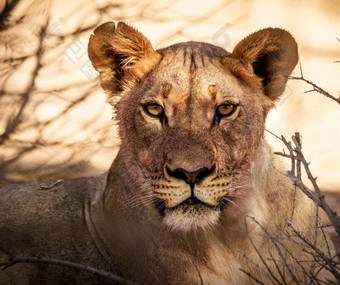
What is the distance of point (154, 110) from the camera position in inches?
81.2

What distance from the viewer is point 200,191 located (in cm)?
180

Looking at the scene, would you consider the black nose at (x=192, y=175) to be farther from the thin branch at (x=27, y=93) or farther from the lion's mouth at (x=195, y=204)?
the thin branch at (x=27, y=93)

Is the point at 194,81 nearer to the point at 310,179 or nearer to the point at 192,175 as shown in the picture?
the point at 192,175

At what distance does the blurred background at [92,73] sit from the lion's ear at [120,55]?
91.4 inches

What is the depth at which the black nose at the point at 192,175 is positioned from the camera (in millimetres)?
1785

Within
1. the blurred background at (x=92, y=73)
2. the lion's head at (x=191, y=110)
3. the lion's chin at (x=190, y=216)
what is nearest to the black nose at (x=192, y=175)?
the lion's head at (x=191, y=110)

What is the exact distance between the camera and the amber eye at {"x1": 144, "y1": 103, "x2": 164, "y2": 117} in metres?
2.05

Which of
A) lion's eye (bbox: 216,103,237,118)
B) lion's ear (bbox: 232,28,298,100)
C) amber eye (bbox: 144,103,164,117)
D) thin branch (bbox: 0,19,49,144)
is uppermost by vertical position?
lion's ear (bbox: 232,28,298,100)

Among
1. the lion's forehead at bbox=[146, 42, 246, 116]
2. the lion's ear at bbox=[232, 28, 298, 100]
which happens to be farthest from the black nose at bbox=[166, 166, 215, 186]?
the lion's ear at bbox=[232, 28, 298, 100]

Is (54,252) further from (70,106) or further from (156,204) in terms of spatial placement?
(70,106)

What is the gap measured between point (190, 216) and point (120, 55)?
0.80 m

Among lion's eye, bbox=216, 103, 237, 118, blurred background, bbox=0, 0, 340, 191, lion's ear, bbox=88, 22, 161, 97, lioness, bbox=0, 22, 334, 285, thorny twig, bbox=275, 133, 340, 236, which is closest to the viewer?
thorny twig, bbox=275, 133, 340, 236

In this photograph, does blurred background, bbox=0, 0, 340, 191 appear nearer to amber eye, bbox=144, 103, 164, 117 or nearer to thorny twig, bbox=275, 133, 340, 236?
amber eye, bbox=144, 103, 164, 117

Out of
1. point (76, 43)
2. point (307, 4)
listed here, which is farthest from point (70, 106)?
point (307, 4)
